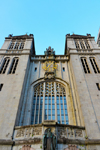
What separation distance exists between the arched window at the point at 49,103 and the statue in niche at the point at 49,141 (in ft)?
13.4

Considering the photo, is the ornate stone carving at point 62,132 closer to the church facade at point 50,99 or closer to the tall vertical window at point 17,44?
the church facade at point 50,99

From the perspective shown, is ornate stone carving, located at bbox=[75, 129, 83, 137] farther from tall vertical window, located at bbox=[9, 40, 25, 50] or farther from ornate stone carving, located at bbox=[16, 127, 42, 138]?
tall vertical window, located at bbox=[9, 40, 25, 50]

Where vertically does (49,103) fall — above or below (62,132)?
above

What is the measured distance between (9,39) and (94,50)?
63.1ft

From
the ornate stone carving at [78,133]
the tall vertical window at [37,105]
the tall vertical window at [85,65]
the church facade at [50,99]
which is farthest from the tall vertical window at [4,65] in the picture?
the ornate stone carving at [78,133]

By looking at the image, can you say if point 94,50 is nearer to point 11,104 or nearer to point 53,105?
point 53,105

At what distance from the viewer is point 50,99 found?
59.9 feet

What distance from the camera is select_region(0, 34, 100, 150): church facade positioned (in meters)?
11.8

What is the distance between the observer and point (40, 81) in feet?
68.1

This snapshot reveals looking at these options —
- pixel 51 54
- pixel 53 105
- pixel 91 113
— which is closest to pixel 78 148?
pixel 91 113

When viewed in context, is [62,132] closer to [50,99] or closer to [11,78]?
[50,99]

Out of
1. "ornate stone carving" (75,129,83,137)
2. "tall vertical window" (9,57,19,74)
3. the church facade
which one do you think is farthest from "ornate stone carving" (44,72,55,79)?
"ornate stone carving" (75,129,83,137)

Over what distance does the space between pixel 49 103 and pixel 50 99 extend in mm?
729

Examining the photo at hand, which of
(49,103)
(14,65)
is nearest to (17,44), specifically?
(14,65)
